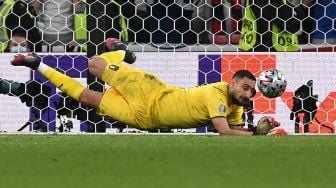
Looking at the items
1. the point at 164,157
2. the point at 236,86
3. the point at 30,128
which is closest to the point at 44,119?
the point at 30,128

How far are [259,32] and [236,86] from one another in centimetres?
128

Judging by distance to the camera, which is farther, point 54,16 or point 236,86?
point 54,16

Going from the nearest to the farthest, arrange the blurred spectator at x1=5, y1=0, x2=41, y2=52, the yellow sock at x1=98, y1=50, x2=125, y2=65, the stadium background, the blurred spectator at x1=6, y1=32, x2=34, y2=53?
the yellow sock at x1=98, y1=50, x2=125, y2=65 < the stadium background < the blurred spectator at x1=6, y1=32, x2=34, y2=53 < the blurred spectator at x1=5, y1=0, x2=41, y2=52

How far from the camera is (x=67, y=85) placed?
707cm

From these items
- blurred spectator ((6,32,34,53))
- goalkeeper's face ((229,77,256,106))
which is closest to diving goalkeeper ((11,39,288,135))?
goalkeeper's face ((229,77,256,106))

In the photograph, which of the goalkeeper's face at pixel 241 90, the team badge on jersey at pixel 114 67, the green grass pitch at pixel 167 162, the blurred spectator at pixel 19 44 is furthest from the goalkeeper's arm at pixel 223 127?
the blurred spectator at pixel 19 44

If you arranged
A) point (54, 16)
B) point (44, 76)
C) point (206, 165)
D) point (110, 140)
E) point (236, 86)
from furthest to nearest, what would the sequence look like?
1. point (54, 16)
2. point (44, 76)
3. point (236, 86)
4. point (110, 140)
5. point (206, 165)

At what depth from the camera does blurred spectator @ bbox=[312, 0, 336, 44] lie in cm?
798

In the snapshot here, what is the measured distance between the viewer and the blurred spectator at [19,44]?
7828 millimetres

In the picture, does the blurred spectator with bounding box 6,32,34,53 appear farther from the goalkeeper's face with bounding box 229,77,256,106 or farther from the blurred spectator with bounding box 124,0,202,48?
the goalkeeper's face with bounding box 229,77,256,106

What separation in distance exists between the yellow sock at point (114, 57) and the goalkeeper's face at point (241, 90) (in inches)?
33.3

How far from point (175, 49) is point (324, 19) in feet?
3.97

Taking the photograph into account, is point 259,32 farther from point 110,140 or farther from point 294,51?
point 110,140

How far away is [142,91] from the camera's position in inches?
277
